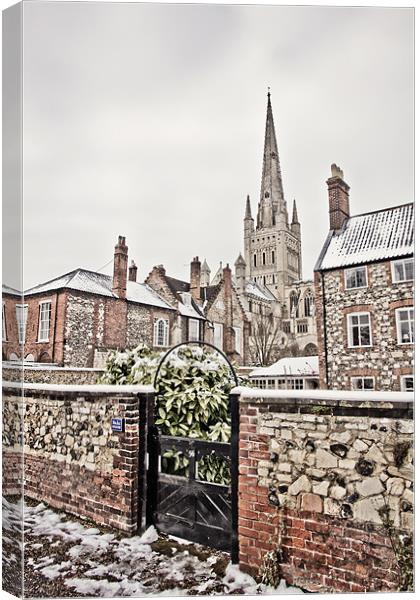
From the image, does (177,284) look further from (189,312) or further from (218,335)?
(218,335)

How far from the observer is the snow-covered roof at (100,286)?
2913 millimetres

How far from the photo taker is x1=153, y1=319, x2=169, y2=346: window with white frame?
10.4 feet

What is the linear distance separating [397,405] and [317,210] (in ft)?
4.26

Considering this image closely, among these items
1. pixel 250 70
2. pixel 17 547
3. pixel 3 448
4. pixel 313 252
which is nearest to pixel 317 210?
pixel 313 252

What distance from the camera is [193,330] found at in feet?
10.6

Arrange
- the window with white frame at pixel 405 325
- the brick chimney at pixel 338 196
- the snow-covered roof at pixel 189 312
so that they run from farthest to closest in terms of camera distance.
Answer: the snow-covered roof at pixel 189 312
the brick chimney at pixel 338 196
the window with white frame at pixel 405 325

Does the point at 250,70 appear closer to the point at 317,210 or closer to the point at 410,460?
the point at 317,210

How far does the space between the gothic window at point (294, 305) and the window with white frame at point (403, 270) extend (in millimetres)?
Result: 602

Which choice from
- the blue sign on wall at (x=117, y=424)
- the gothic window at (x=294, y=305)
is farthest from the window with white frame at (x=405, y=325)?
the blue sign on wall at (x=117, y=424)

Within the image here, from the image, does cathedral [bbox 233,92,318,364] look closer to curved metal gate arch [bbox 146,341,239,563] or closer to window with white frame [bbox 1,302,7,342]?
curved metal gate arch [bbox 146,341,239,563]

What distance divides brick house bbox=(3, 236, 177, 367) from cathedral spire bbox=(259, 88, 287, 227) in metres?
0.92

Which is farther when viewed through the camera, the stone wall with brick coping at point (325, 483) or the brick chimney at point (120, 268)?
the brick chimney at point (120, 268)

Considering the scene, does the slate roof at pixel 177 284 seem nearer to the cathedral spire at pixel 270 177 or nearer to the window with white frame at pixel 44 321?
the cathedral spire at pixel 270 177

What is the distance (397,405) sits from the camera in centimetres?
221
